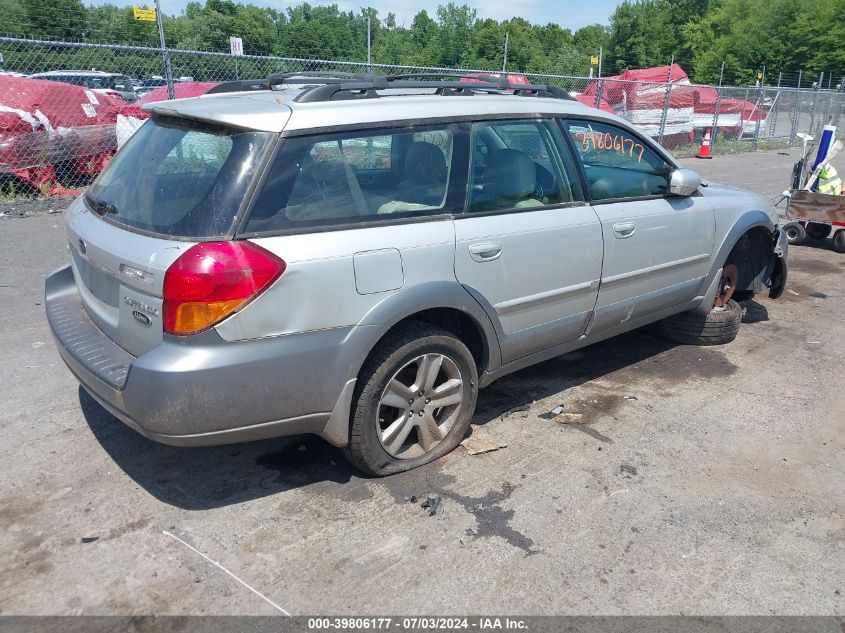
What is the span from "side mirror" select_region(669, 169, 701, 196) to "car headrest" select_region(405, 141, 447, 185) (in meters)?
1.77

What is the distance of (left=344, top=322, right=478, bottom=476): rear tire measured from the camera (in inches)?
129

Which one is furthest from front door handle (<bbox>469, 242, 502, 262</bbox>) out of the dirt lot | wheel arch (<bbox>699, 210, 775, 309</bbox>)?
wheel arch (<bbox>699, 210, 775, 309</bbox>)

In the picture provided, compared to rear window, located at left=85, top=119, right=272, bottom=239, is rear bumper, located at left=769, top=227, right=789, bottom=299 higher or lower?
lower

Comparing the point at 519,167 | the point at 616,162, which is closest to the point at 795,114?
the point at 616,162

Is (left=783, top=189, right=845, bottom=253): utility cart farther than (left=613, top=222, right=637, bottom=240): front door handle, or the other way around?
(left=783, top=189, right=845, bottom=253): utility cart

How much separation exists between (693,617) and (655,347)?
10.0 ft

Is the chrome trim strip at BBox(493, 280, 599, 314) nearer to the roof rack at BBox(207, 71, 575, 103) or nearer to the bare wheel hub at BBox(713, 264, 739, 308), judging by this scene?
the roof rack at BBox(207, 71, 575, 103)

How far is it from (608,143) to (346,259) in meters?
2.25

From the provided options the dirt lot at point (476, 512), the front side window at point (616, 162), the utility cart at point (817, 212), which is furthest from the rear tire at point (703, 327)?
the utility cart at point (817, 212)

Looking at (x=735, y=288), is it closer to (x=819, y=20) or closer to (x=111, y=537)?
(x=111, y=537)

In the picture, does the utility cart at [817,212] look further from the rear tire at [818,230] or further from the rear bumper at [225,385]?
the rear bumper at [225,385]

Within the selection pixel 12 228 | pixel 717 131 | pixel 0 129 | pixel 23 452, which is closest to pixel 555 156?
pixel 23 452

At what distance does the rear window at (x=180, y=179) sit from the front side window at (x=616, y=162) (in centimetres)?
203

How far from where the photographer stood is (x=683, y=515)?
3.28 metres
